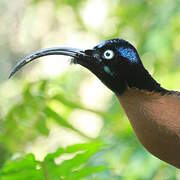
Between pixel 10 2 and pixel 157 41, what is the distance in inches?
182

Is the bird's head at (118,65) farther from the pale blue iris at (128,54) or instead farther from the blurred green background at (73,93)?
the blurred green background at (73,93)

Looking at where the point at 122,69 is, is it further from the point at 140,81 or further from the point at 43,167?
the point at 43,167

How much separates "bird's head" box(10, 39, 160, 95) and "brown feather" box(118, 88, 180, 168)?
0.03m

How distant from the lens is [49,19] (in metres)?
9.06

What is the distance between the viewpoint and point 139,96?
226 centimetres

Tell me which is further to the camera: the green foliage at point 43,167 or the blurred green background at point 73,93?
the blurred green background at point 73,93

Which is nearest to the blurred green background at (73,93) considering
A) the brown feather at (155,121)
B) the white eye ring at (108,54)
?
the brown feather at (155,121)

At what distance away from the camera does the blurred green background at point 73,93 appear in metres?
2.41

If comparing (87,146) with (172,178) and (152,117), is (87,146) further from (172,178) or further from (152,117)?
(172,178)

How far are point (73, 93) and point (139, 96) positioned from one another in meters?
4.30

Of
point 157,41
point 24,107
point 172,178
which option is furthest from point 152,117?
point 157,41

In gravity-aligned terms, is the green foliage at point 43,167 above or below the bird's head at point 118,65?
below

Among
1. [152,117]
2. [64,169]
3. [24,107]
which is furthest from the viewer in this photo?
[24,107]

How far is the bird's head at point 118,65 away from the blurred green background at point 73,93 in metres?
0.24
